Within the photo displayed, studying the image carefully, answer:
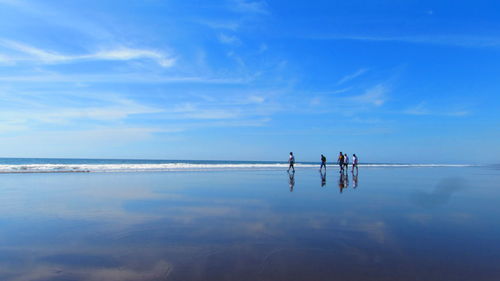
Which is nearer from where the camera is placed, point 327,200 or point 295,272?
point 295,272

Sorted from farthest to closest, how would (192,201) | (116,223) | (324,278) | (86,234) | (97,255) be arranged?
(192,201)
(116,223)
(86,234)
(97,255)
(324,278)

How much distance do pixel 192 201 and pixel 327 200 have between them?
5082 mm

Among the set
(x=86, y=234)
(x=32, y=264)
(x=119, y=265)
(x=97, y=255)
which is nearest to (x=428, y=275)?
(x=119, y=265)

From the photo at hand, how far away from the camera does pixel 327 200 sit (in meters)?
11.6

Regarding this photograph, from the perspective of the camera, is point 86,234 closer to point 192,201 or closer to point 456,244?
point 192,201

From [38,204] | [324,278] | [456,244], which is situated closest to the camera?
[324,278]

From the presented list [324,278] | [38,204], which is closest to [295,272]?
[324,278]

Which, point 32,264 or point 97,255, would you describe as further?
point 97,255

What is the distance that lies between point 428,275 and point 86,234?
6.64m

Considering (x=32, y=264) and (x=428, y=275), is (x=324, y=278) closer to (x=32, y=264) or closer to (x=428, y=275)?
(x=428, y=275)

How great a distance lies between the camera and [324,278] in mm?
4375

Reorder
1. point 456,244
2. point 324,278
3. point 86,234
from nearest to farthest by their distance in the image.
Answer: point 324,278 < point 456,244 < point 86,234

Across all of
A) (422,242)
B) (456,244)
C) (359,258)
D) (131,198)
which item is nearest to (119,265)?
(359,258)

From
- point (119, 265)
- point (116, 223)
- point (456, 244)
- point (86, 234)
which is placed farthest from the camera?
point (116, 223)
